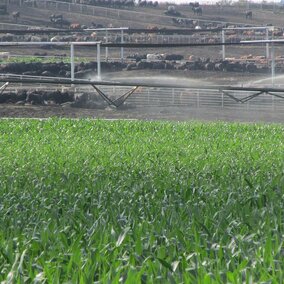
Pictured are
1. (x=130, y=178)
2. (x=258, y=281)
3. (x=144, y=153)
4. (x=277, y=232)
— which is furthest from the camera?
(x=144, y=153)

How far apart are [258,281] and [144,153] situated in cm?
951

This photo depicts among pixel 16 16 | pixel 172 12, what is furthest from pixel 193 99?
pixel 172 12

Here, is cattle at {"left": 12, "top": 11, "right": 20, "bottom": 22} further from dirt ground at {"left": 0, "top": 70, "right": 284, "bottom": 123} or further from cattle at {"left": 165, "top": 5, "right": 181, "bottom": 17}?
dirt ground at {"left": 0, "top": 70, "right": 284, "bottom": 123}

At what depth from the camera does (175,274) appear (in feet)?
19.5

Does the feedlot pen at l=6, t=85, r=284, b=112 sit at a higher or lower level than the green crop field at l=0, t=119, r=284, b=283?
lower

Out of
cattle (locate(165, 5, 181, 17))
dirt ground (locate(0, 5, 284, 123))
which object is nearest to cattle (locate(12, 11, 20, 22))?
dirt ground (locate(0, 5, 284, 123))

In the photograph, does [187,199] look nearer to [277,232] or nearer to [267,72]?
[277,232]

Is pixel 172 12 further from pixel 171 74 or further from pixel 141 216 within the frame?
pixel 141 216

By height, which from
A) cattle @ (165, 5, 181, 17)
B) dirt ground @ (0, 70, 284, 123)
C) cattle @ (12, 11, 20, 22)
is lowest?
dirt ground @ (0, 70, 284, 123)

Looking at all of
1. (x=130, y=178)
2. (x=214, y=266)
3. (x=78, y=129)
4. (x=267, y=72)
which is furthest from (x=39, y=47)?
(x=214, y=266)

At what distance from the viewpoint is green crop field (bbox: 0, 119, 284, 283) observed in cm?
608

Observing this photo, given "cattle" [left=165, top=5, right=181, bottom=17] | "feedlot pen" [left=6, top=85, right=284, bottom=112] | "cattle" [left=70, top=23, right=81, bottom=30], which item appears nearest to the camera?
"feedlot pen" [left=6, top=85, right=284, bottom=112]

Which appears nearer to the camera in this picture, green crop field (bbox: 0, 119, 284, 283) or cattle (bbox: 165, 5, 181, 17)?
green crop field (bbox: 0, 119, 284, 283)

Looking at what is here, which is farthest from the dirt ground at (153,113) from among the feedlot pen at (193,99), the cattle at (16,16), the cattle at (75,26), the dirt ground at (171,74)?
the cattle at (16,16)
